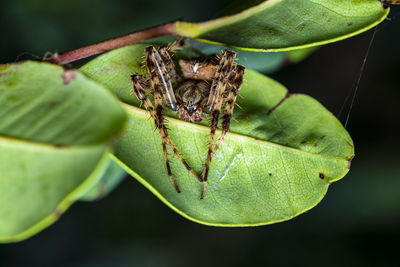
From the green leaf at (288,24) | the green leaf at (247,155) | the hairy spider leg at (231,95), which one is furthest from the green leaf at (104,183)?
the green leaf at (288,24)

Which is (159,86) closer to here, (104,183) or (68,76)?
(104,183)

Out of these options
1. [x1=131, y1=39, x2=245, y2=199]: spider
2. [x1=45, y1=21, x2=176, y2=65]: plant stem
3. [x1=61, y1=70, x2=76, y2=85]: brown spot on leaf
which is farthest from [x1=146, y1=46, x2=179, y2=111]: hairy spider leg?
[x1=61, y1=70, x2=76, y2=85]: brown spot on leaf

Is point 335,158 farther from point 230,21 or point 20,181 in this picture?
point 20,181

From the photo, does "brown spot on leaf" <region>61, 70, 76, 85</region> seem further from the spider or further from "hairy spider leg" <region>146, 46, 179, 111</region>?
"hairy spider leg" <region>146, 46, 179, 111</region>

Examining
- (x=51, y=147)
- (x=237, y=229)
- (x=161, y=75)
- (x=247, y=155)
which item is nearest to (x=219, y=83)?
(x=161, y=75)

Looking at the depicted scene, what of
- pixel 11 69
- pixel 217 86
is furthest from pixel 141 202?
pixel 11 69
